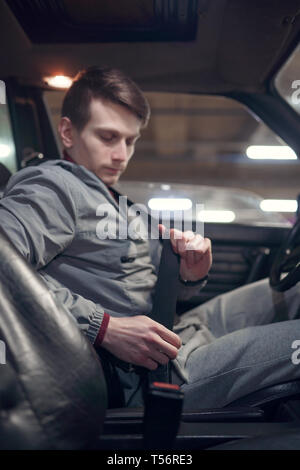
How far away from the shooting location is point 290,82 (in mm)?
1517

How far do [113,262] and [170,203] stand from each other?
5.24 feet

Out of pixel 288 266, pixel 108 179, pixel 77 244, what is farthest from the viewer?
pixel 288 266

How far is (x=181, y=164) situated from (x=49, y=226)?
10838mm

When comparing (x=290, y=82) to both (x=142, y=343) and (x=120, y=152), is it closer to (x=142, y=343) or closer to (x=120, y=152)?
(x=120, y=152)

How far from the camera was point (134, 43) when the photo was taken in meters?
1.38

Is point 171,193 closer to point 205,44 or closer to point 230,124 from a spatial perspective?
point 205,44

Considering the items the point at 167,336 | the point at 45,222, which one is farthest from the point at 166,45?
the point at 167,336

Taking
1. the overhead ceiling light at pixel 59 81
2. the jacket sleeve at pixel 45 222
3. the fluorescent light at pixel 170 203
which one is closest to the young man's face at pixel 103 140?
the jacket sleeve at pixel 45 222

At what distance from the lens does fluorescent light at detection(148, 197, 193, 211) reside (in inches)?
97.4

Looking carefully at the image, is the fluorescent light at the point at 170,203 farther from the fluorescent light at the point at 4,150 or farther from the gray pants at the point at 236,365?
the gray pants at the point at 236,365

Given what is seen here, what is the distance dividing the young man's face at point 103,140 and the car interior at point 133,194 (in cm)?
15

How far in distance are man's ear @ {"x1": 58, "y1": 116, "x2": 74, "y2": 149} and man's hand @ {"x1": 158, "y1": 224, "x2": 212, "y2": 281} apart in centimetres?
40

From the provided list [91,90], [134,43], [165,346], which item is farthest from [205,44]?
[165,346]

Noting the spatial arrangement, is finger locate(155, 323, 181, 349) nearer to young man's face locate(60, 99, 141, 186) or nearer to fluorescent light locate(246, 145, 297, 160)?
young man's face locate(60, 99, 141, 186)
